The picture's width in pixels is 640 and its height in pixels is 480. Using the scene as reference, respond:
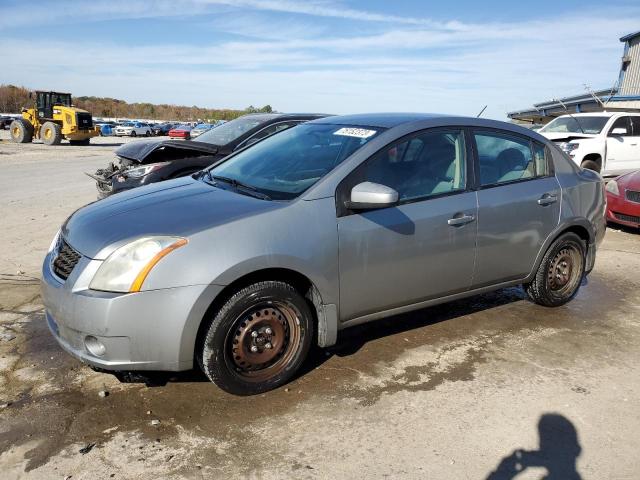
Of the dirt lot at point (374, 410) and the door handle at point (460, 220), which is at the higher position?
the door handle at point (460, 220)

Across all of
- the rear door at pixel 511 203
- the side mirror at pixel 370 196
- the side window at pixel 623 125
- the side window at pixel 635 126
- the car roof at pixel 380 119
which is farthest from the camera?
the side window at pixel 635 126

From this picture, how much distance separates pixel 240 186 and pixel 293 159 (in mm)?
453

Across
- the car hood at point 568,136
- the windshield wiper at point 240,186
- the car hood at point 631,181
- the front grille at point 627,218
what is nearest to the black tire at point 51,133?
the car hood at point 568,136

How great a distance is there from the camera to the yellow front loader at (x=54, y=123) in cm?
2780

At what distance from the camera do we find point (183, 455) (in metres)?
2.78

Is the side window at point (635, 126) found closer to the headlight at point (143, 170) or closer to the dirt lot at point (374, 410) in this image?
the dirt lot at point (374, 410)

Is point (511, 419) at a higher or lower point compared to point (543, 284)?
lower

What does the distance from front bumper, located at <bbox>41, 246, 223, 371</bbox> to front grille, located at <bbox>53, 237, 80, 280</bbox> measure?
0.09 metres

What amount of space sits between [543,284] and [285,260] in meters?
2.67

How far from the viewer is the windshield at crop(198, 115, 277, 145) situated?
7.98 metres

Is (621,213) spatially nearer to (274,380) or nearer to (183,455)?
(274,380)

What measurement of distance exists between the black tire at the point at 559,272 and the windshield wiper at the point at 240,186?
8.34 ft

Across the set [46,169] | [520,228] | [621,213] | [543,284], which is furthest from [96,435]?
[46,169]

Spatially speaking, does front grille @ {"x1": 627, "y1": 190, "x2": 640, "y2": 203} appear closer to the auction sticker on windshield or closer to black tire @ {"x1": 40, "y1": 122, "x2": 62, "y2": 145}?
the auction sticker on windshield
